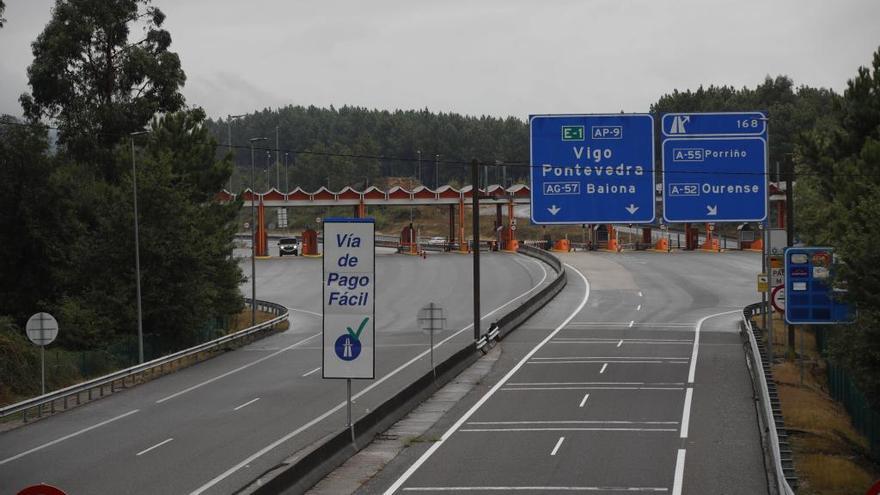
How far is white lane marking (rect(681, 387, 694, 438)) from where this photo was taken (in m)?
30.1

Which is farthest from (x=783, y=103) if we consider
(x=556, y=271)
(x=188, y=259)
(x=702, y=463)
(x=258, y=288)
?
(x=702, y=463)

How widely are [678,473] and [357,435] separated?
7585 millimetres

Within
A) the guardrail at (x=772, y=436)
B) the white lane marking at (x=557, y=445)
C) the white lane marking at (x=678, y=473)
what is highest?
the guardrail at (x=772, y=436)

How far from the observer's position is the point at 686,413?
107 feet

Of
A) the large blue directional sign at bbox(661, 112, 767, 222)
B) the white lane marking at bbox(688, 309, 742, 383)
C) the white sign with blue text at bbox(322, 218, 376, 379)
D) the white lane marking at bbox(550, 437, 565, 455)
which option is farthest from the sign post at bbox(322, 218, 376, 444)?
the white lane marking at bbox(688, 309, 742, 383)

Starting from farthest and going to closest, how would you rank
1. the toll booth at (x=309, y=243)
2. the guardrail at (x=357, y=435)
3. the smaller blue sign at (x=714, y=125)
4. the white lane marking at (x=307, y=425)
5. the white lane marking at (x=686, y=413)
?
the toll booth at (x=309, y=243)
the smaller blue sign at (x=714, y=125)
the white lane marking at (x=686, y=413)
the white lane marking at (x=307, y=425)
the guardrail at (x=357, y=435)

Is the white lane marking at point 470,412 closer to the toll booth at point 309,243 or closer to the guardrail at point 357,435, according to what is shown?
the guardrail at point 357,435

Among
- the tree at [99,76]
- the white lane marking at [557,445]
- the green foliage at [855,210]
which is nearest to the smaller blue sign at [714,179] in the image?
the green foliage at [855,210]

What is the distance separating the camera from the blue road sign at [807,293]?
34188mm

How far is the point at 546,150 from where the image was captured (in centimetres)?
3869

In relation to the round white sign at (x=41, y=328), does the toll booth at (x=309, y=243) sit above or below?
above

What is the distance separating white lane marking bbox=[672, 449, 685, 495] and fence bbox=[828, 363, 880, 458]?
5.66 metres

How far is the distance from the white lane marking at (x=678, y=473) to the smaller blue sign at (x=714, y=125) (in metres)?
14.3

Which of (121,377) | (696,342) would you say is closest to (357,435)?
(121,377)
